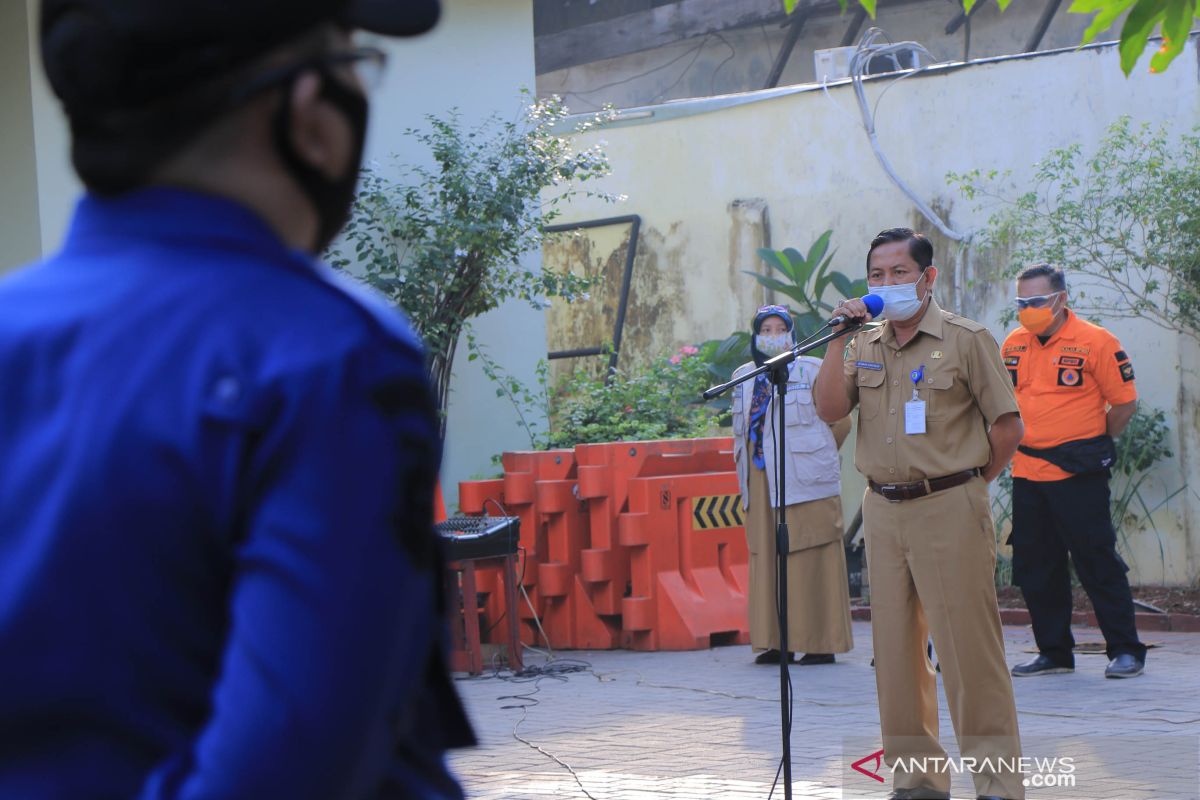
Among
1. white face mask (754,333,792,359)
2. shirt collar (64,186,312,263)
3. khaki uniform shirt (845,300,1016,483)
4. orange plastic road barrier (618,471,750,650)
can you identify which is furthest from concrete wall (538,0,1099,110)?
shirt collar (64,186,312,263)

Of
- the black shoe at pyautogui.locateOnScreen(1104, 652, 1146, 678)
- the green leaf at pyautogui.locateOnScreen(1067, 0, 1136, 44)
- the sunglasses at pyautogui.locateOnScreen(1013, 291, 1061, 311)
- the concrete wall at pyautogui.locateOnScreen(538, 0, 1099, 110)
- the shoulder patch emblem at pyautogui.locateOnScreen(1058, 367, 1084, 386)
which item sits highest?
the concrete wall at pyautogui.locateOnScreen(538, 0, 1099, 110)

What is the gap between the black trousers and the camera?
9.54m

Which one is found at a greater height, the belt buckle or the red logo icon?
the belt buckle

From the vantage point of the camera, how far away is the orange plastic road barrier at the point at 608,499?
449 inches

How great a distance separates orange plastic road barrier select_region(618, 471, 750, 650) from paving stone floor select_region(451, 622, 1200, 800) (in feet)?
1.03

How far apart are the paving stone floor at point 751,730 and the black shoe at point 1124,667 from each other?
102 millimetres

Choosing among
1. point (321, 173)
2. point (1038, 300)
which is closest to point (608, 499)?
point (1038, 300)

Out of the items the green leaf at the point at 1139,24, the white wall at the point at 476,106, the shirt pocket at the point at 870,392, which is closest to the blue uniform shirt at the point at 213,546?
the green leaf at the point at 1139,24

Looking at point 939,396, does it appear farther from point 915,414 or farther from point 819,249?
point 819,249

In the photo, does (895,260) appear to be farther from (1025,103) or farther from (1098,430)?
(1025,103)

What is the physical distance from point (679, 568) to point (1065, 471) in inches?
121

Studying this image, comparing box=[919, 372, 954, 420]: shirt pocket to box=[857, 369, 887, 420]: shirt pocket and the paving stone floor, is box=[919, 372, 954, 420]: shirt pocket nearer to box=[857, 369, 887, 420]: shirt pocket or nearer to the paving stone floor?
box=[857, 369, 887, 420]: shirt pocket

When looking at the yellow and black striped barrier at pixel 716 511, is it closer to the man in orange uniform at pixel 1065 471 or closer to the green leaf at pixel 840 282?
the man in orange uniform at pixel 1065 471

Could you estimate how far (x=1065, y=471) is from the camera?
9.62 metres
